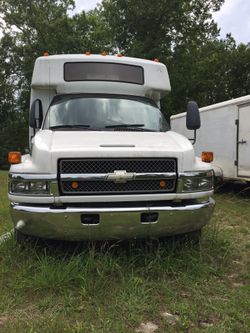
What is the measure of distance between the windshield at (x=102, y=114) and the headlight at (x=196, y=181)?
3.93 feet

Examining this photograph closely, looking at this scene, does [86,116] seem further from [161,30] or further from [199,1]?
[199,1]

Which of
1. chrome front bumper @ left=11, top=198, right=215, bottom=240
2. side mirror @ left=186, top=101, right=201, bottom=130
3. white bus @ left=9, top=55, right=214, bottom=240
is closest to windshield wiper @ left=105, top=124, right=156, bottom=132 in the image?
white bus @ left=9, top=55, right=214, bottom=240

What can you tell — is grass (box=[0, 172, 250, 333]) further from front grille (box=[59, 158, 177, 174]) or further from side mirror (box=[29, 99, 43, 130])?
side mirror (box=[29, 99, 43, 130])

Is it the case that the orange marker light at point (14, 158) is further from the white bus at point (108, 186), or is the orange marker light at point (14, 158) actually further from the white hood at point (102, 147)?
the white hood at point (102, 147)

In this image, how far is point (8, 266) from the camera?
5004mm

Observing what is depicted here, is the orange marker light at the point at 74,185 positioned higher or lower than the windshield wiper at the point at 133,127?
lower

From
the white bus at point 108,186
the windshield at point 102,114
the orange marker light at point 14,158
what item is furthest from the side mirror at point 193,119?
the orange marker light at point 14,158

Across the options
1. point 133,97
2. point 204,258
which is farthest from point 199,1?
point 204,258

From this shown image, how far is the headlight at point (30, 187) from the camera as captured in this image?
4.59 meters

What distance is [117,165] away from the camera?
4.69m

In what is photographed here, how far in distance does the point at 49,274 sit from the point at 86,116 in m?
2.29

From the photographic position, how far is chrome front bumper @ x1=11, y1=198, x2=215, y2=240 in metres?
4.55

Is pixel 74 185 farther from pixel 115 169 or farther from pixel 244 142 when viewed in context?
pixel 244 142

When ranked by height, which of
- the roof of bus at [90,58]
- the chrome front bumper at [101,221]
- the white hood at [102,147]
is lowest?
the chrome front bumper at [101,221]
